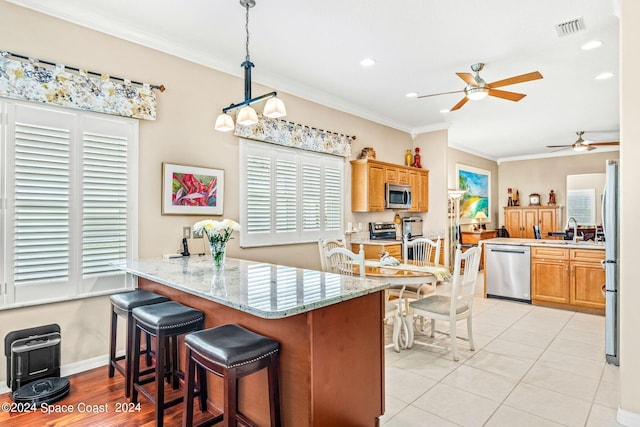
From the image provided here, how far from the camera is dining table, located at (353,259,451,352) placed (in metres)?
3.22

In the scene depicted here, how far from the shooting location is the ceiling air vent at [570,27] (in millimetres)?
3057

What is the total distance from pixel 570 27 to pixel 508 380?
3000 mm

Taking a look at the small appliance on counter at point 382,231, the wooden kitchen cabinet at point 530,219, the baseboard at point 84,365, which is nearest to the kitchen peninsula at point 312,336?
the baseboard at point 84,365

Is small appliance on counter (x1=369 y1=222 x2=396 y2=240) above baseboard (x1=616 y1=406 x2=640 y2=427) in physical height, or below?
above

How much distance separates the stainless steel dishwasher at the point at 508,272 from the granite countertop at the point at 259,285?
3.96 m

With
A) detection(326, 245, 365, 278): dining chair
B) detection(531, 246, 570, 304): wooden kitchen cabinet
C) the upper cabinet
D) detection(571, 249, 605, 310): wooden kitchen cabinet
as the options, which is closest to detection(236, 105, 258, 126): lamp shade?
detection(326, 245, 365, 278): dining chair

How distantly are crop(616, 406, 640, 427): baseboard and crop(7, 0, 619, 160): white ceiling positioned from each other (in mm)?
2907

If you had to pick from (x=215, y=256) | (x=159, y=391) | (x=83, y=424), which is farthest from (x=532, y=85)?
(x=83, y=424)

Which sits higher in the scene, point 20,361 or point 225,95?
point 225,95

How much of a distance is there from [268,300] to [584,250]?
15.7 ft

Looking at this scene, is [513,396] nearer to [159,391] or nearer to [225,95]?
[159,391]

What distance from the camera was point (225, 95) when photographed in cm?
394

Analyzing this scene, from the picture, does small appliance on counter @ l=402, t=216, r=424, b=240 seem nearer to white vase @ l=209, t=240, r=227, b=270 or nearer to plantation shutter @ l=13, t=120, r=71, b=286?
white vase @ l=209, t=240, r=227, b=270

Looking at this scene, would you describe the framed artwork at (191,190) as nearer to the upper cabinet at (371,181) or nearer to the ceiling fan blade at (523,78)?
the upper cabinet at (371,181)
